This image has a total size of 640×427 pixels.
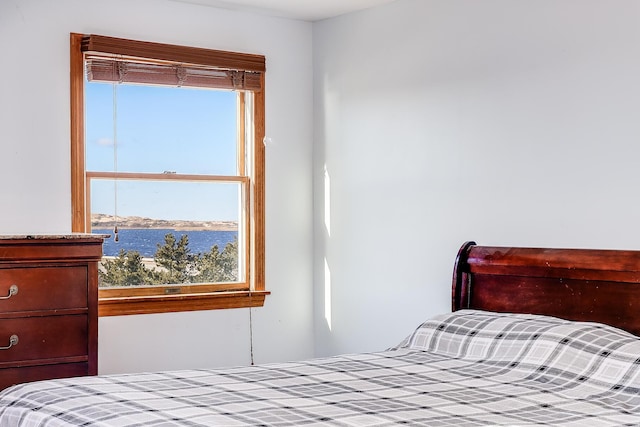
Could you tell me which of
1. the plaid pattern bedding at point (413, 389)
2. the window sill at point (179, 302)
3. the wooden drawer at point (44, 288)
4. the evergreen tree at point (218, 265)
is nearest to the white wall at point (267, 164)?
the window sill at point (179, 302)

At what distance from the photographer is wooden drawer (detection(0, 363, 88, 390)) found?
384 cm

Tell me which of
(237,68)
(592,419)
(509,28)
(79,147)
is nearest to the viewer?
(592,419)

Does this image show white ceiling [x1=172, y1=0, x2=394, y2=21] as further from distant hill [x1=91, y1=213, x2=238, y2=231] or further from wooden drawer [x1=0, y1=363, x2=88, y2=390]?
wooden drawer [x1=0, y1=363, x2=88, y2=390]

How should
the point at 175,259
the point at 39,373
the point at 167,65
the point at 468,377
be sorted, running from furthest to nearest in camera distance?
the point at 175,259 < the point at 167,65 < the point at 39,373 < the point at 468,377

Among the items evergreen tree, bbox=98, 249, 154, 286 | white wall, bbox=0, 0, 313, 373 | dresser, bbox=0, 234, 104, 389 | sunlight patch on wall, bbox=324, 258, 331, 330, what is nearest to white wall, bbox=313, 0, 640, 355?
sunlight patch on wall, bbox=324, 258, 331, 330

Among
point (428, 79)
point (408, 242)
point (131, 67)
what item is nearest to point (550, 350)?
point (408, 242)

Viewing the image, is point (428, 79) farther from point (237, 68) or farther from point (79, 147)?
point (79, 147)

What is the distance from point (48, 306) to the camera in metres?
3.95

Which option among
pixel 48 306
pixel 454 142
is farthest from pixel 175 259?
pixel 454 142

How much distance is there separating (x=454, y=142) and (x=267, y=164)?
130cm

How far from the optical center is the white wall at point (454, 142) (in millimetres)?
3840

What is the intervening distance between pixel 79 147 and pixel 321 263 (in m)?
1.69

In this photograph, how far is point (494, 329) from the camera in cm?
367

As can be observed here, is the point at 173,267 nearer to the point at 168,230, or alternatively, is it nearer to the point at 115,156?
the point at 168,230
